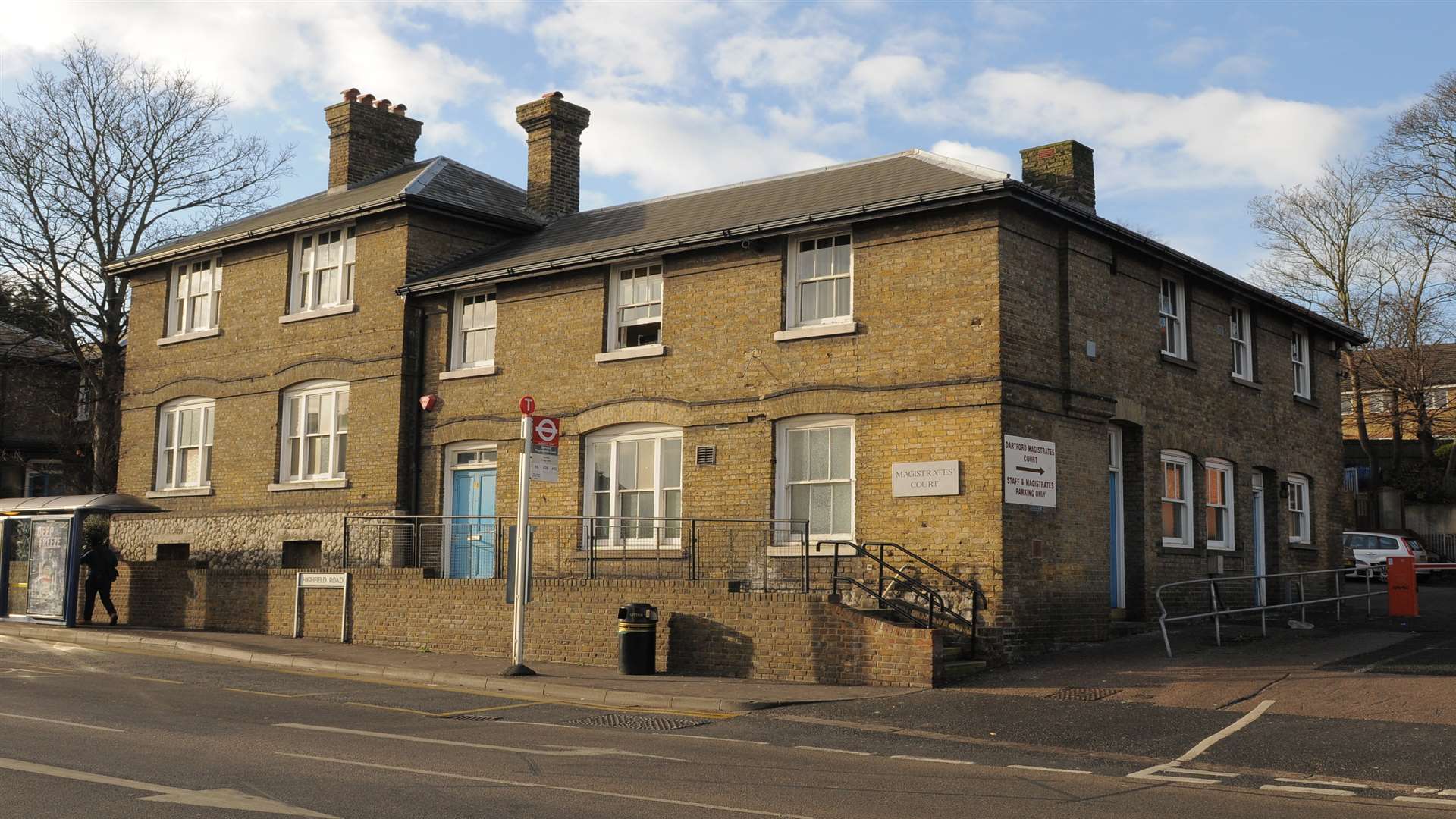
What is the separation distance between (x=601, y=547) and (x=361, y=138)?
1210 cm

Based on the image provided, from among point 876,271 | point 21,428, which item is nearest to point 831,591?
point 876,271

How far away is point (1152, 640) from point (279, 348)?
16736mm

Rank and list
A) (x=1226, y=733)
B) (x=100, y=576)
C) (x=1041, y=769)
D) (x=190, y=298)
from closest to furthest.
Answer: (x=1041, y=769) → (x=1226, y=733) → (x=100, y=576) → (x=190, y=298)

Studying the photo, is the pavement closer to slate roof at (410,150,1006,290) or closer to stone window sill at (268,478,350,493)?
stone window sill at (268,478,350,493)

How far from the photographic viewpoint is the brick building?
17625 mm

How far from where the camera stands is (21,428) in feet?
141

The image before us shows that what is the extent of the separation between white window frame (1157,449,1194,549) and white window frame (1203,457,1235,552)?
457mm

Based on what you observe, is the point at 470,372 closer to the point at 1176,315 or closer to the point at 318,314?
the point at 318,314

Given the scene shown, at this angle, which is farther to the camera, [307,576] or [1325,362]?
[1325,362]

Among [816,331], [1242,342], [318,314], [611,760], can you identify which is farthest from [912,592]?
[318,314]

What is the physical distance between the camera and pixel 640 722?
13.4 meters

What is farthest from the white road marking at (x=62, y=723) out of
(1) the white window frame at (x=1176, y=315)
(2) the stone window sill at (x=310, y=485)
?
(1) the white window frame at (x=1176, y=315)

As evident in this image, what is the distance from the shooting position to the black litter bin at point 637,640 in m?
16.9

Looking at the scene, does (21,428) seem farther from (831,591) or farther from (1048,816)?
(1048,816)
